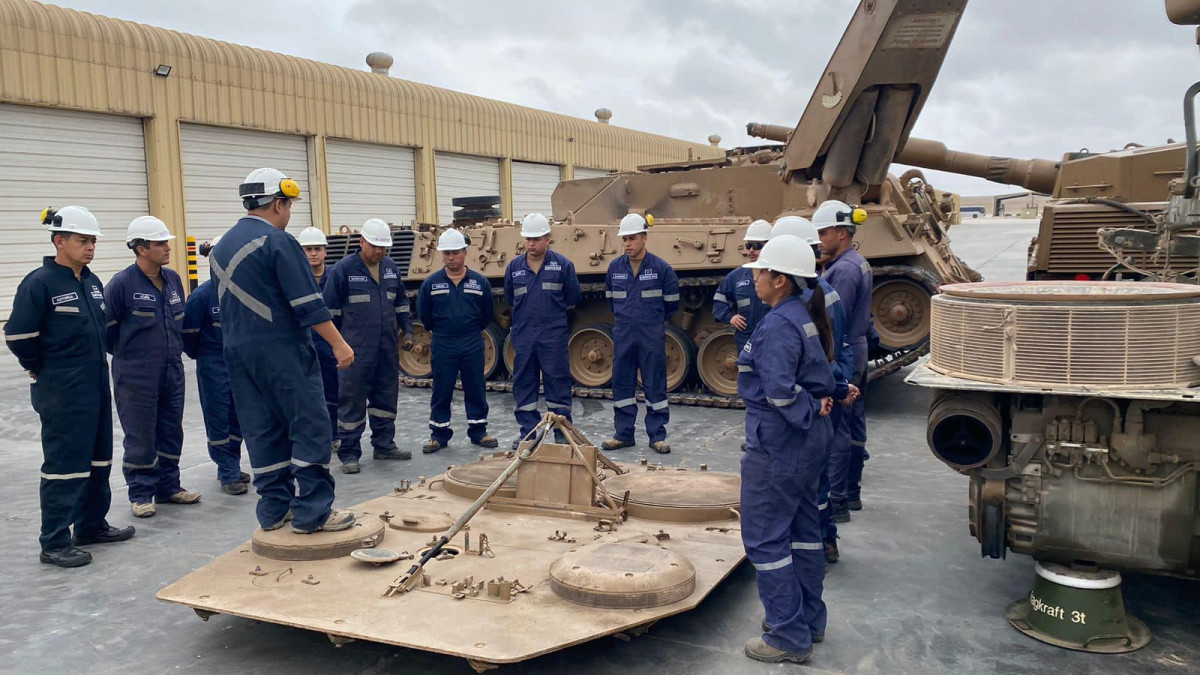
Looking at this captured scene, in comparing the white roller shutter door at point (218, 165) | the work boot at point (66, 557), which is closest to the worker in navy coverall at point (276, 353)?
the work boot at point (66, 557)

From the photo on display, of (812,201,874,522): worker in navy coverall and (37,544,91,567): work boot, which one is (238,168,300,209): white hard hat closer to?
(37,544,91,567): work boot

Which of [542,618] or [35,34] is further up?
[35,34]

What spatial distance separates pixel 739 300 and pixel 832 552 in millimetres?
2961

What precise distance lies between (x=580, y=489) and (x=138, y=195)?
47.7ft

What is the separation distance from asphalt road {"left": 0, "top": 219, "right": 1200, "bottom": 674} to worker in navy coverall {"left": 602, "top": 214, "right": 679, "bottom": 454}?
1935mm

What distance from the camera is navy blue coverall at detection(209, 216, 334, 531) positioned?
4.59 m

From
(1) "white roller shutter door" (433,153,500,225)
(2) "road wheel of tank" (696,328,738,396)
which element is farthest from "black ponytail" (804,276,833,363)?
(1) "white roller shutter door" (433,153,500,225)

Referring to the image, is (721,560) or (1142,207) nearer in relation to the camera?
(721,560)

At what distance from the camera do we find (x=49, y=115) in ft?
50.9

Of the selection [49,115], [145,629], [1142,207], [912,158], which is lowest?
[145,629]

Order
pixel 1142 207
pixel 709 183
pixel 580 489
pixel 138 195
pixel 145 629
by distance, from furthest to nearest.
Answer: pixel 138 195 → pixel 709 183 → pixel 1142 207 → pixel 580 489 → pixel 145 629

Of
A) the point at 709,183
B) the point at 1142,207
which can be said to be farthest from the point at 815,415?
the point at 709,183

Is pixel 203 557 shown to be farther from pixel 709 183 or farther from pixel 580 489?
pixel 709 183

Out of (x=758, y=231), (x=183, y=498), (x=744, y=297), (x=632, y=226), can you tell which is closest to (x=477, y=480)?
(x=183, y=498)
